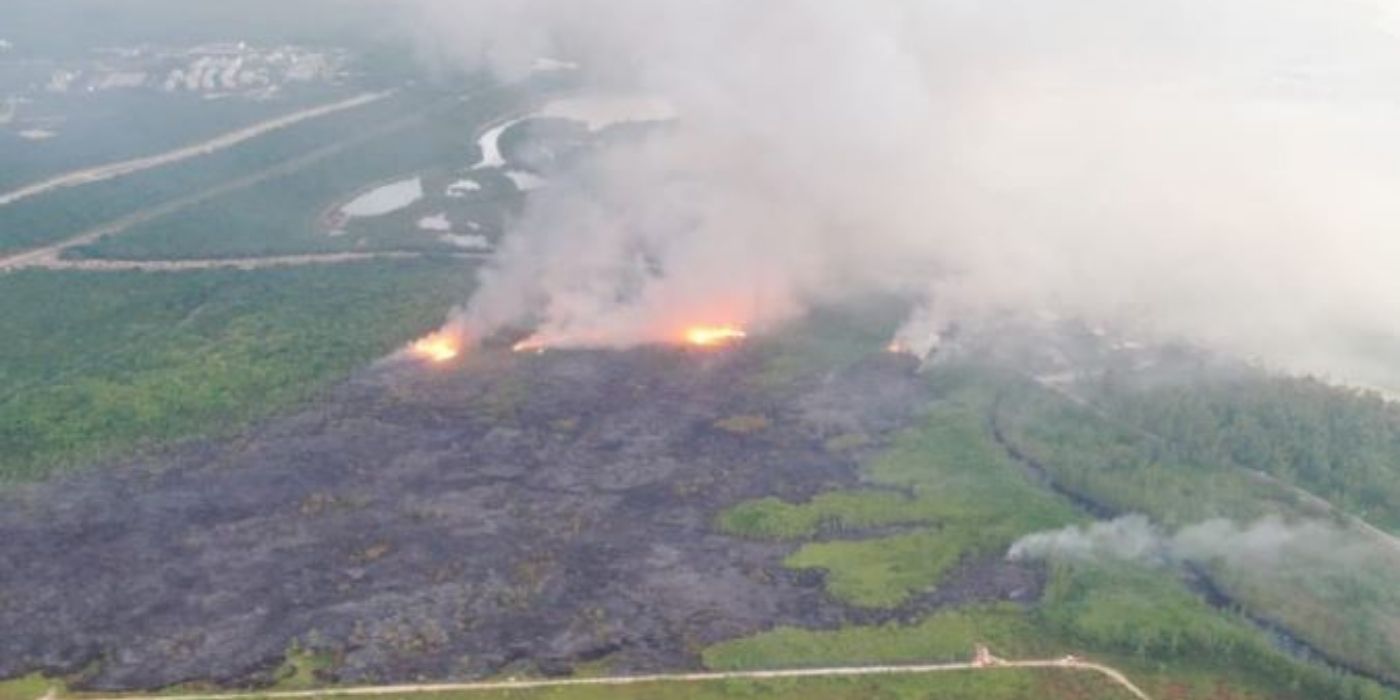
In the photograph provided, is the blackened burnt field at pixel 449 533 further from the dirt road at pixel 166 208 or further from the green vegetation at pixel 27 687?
the dirt road at pixel 166 208

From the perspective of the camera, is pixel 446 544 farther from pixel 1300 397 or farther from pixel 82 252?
pixel 82 252

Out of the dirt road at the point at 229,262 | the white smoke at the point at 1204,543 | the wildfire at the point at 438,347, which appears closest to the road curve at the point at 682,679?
the white smoke at the point at 1204,543

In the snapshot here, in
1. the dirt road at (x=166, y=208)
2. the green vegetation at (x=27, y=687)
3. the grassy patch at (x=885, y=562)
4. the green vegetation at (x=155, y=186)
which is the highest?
the green vegetation at (x=155, y=186)

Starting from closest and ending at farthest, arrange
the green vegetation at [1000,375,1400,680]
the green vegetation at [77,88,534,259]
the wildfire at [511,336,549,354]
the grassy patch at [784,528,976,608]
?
the green vegetation at [1000,375,1400,680], the grassy patch at [784,528,976,608], the wildfire at [511,336,549,354], the green vegetation at [77,88,534,259]

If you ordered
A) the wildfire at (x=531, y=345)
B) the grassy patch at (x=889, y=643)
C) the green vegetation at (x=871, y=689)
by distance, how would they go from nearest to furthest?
the green vegetation at (x=871, y=689), the grassy patch at (x=889, y=643), the wildfire at (x=531, y=345)

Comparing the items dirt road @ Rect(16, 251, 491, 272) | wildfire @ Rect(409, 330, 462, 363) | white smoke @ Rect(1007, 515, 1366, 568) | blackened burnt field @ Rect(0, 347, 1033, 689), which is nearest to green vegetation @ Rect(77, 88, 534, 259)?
dirt road @ Rect(16, 251, 491, 272)

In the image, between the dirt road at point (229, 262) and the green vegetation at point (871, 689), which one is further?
the dirt road at point (229, 262)

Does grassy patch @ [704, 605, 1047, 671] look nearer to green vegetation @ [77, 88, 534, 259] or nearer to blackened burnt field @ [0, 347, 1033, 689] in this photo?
blackened burnt field @ [0, 347, 1033, 689]

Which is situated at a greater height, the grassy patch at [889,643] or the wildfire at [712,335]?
the wildfire at [712,335]
